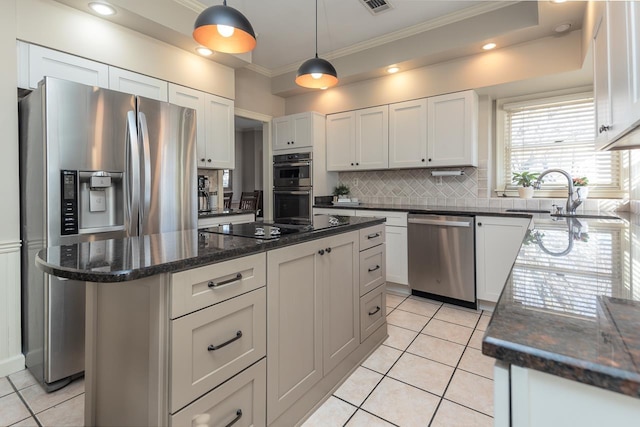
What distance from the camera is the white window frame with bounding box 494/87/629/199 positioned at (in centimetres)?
306

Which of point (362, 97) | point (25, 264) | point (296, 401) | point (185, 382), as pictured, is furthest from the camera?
point (362, 97)

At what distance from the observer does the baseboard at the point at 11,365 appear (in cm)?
208

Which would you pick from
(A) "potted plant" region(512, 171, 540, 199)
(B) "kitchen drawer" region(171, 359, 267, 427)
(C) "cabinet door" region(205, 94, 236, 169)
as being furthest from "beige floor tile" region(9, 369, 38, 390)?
(A) "potted plant" region(512, 171, 540, 199)

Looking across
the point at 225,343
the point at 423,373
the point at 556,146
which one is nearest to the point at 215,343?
the point at 225,343

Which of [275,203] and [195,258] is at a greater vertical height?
[275,203]

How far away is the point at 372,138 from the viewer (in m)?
4.13

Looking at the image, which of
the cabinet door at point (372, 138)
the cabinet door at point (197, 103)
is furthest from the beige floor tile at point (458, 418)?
the cabinet door at point (197, 103)

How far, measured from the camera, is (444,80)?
11.9 feet

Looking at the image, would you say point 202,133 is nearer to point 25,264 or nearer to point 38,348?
point 25,264


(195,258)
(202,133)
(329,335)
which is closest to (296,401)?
(329,335)

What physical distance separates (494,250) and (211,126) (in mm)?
3206

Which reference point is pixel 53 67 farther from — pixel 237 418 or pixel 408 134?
pixel 408 134

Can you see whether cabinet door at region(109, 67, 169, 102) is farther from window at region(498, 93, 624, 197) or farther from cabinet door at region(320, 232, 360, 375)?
window at region(498, 93, 624, 197)

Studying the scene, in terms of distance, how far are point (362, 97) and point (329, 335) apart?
3327 millimetres
